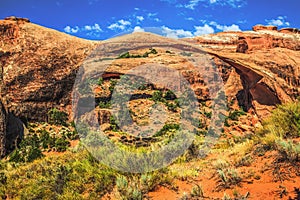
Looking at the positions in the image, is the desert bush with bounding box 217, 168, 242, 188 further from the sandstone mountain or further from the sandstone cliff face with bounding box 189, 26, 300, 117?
the sandstone cliff face with bounding box 189, 26, 300, 117

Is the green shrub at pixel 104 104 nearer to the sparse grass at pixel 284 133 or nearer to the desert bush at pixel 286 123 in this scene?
the sparse grass at pixel 284 133

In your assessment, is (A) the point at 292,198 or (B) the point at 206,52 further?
(B) the point at 206,52

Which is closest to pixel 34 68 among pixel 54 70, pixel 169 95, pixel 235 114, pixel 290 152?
pixel 54 70

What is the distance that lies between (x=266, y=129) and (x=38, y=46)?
19376mm

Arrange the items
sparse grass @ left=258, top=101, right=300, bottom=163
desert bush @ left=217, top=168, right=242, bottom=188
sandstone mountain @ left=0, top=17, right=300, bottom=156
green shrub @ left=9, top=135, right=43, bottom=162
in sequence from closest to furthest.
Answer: desert bush @ left=217, top=168, right=242, bottom=188
sparse grass @ left=258, top=101, right=300, bottom=163
green shrub @ left=9, top=135, right=43, bottom=162
sandstone mountain @ left=0, top=17, right=300, bottom=156

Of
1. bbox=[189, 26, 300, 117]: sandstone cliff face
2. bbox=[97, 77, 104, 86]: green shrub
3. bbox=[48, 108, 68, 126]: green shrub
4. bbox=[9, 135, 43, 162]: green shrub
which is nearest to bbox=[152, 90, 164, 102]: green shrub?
bbox=[97, 77, 104, 86]: green shrub

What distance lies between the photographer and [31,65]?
21.0 metres

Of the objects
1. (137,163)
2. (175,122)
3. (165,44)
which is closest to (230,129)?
(175,122)

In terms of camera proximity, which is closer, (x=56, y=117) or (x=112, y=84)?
(x=56, y=117)

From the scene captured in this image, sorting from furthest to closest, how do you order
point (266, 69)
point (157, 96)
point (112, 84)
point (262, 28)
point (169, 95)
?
point (262, 28) → point (112, 84) → point (169, 95) → point (157, 96) → point (266, 69)

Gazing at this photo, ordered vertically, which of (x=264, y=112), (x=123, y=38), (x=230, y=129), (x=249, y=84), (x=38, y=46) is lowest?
(x=230, y=129)

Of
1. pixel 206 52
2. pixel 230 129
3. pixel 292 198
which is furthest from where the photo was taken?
pixel 206 52

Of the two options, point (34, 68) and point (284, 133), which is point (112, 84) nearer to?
point (34, 68)

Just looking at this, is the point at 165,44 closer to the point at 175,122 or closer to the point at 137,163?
the point at 175,122
